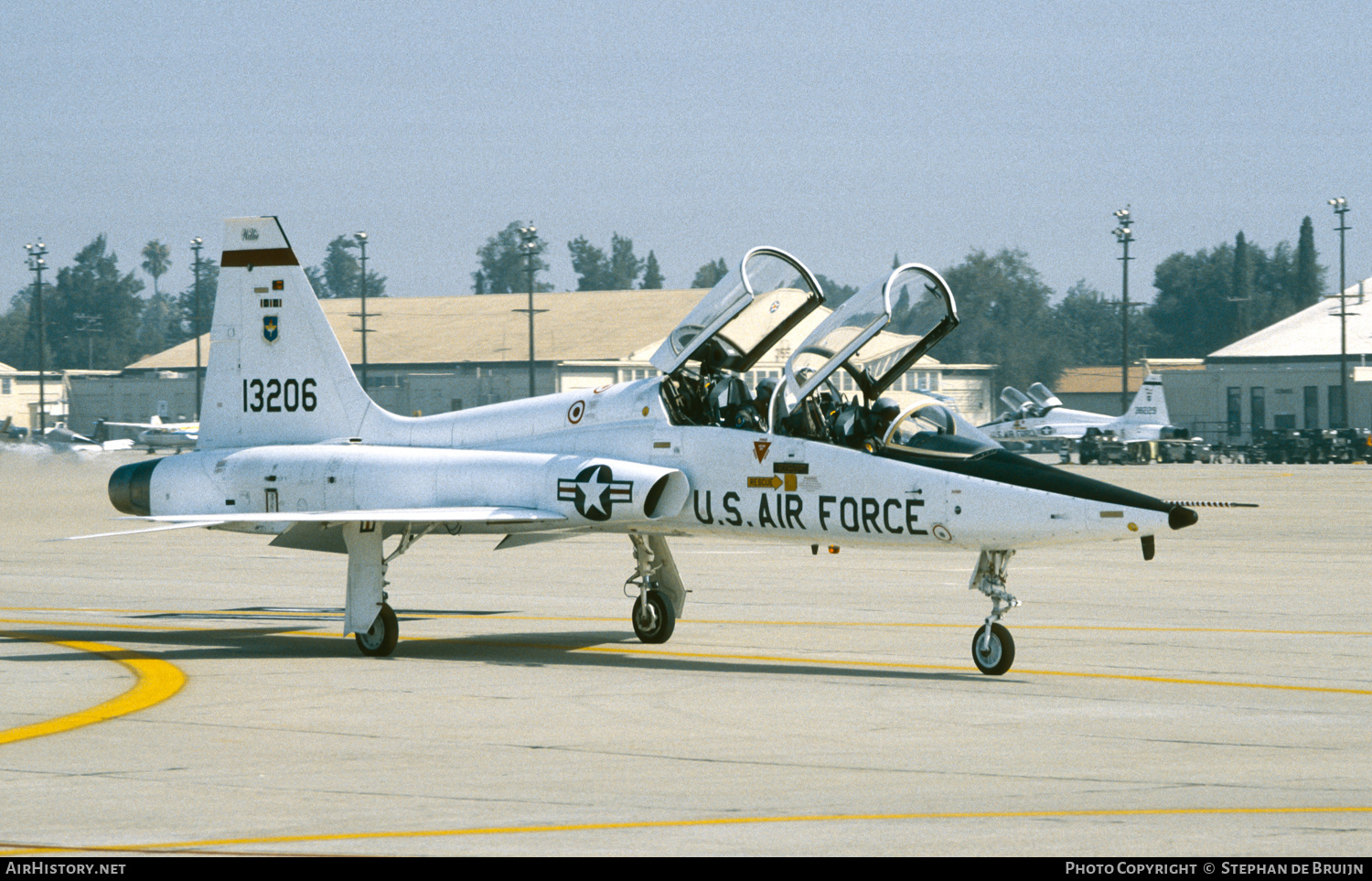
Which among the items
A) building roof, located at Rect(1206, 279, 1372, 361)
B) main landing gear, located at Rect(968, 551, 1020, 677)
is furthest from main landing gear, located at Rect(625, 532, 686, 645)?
building roof, located at Rect(1206, 279, 1372, 361)

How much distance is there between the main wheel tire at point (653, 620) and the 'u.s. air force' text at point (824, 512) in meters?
1.82

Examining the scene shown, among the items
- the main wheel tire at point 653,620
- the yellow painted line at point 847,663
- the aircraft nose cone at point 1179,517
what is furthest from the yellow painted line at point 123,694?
the aircraft nose cone at point 1179,517

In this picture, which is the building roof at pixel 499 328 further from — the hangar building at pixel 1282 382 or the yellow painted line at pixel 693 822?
the yellow painted line at pixel 693 822

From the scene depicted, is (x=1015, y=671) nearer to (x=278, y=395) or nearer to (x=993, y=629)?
(x=993, y=629)

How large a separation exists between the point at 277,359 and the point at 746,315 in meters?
5.46

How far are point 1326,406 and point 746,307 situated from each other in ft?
283

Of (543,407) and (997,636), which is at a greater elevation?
(543,407)

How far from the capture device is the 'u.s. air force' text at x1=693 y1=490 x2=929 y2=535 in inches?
556

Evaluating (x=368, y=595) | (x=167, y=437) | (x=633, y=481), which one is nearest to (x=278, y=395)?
(x=368, y=595)

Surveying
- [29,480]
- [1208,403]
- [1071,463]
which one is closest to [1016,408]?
[1071,463]

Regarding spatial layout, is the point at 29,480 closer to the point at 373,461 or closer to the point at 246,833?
the point at 373,461

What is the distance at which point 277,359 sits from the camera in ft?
58.7

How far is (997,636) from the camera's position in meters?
14.0

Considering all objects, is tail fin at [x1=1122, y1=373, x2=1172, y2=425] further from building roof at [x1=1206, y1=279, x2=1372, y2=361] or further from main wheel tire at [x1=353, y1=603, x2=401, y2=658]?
main wheel tire at [x1=353, y1=603, x2=401, y2=658]
